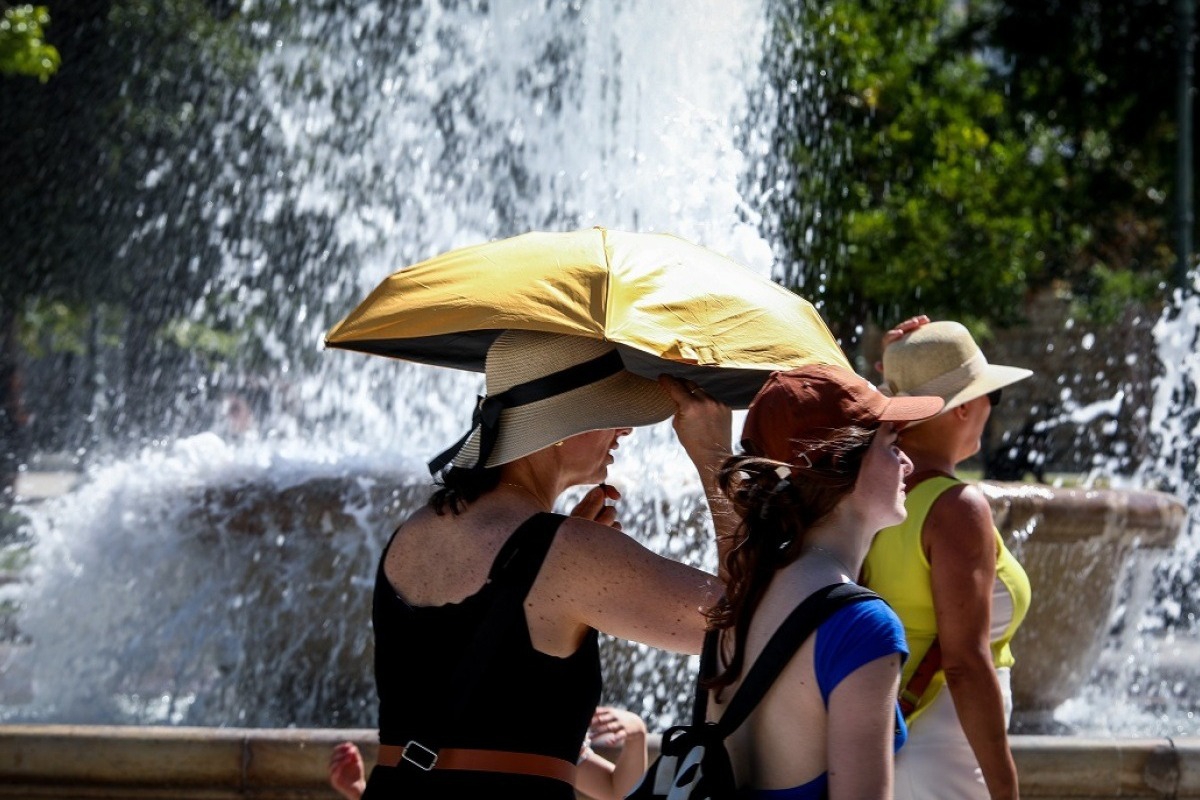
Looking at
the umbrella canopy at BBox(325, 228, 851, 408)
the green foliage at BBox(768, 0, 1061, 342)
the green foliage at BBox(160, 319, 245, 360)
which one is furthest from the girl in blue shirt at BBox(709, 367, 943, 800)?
the green foliage at BBox(160, 319, 245, 360)

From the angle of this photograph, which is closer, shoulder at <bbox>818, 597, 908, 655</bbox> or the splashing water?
shoulder at <bbox>818, 597, 908, 655</bbox>

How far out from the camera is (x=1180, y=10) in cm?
1616

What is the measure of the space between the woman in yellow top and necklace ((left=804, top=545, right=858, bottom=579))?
0.78 m

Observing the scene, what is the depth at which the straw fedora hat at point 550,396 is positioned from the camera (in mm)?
2438

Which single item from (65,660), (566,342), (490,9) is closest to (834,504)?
(566,342)

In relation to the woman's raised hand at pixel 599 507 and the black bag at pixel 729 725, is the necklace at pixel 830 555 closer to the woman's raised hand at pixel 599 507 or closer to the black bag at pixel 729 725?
the black bag at pixel 729 725

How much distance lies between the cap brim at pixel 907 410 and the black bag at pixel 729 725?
27 cm

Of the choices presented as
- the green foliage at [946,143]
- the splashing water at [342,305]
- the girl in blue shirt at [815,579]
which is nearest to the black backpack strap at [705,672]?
the girl in blue shirt at [815,579]

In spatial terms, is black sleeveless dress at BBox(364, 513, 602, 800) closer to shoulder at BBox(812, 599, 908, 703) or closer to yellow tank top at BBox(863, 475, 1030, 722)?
shoulder at BBox(812, 599, 908, 703)

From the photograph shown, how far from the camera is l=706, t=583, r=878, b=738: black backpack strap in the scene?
1.94 m

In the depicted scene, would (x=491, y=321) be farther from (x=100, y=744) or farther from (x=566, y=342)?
(x=100, y=744)

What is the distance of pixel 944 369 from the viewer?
3.17 m

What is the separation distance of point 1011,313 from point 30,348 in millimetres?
16363

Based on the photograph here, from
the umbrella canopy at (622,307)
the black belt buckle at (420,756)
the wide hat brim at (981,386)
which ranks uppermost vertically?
the umbrella canopy at (622,307)
